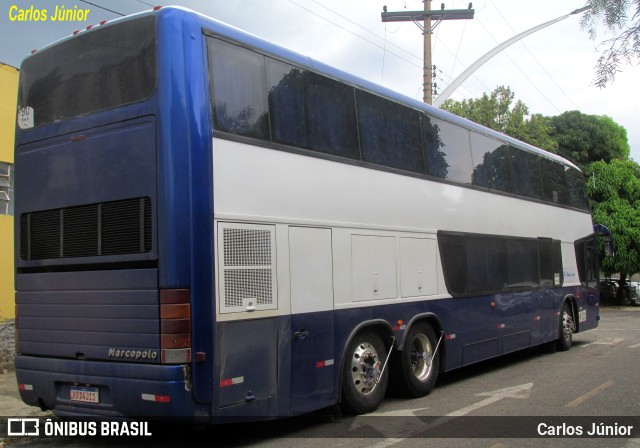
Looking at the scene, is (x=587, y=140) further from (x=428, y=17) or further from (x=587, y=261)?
(x=587, y=261)

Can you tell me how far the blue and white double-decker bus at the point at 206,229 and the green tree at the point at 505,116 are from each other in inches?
827

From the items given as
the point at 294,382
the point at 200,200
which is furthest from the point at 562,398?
the point at 200,200

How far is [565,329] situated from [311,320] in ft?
30.7

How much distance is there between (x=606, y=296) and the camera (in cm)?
3372

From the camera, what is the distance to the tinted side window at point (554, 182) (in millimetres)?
13508

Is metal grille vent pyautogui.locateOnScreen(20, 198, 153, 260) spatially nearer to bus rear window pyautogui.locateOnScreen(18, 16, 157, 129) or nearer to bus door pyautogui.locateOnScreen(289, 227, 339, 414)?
bus rear window pyautogui.locateOnScreen(18, 16, 157, 129)

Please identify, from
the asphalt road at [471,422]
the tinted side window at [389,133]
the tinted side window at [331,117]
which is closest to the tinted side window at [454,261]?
the tinted side window at [389,133]

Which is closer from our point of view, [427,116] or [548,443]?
[548,443]

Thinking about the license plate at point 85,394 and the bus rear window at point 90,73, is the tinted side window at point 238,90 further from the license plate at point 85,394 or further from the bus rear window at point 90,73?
the license plate at point 85,394

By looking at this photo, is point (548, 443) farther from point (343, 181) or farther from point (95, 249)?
point (95, 249)

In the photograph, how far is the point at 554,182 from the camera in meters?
14.0

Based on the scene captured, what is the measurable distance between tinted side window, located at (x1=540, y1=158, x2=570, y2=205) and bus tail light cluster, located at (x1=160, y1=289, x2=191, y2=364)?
9.86 metres

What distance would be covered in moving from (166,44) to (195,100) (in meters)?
0.58

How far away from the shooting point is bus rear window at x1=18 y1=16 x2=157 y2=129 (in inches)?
237
